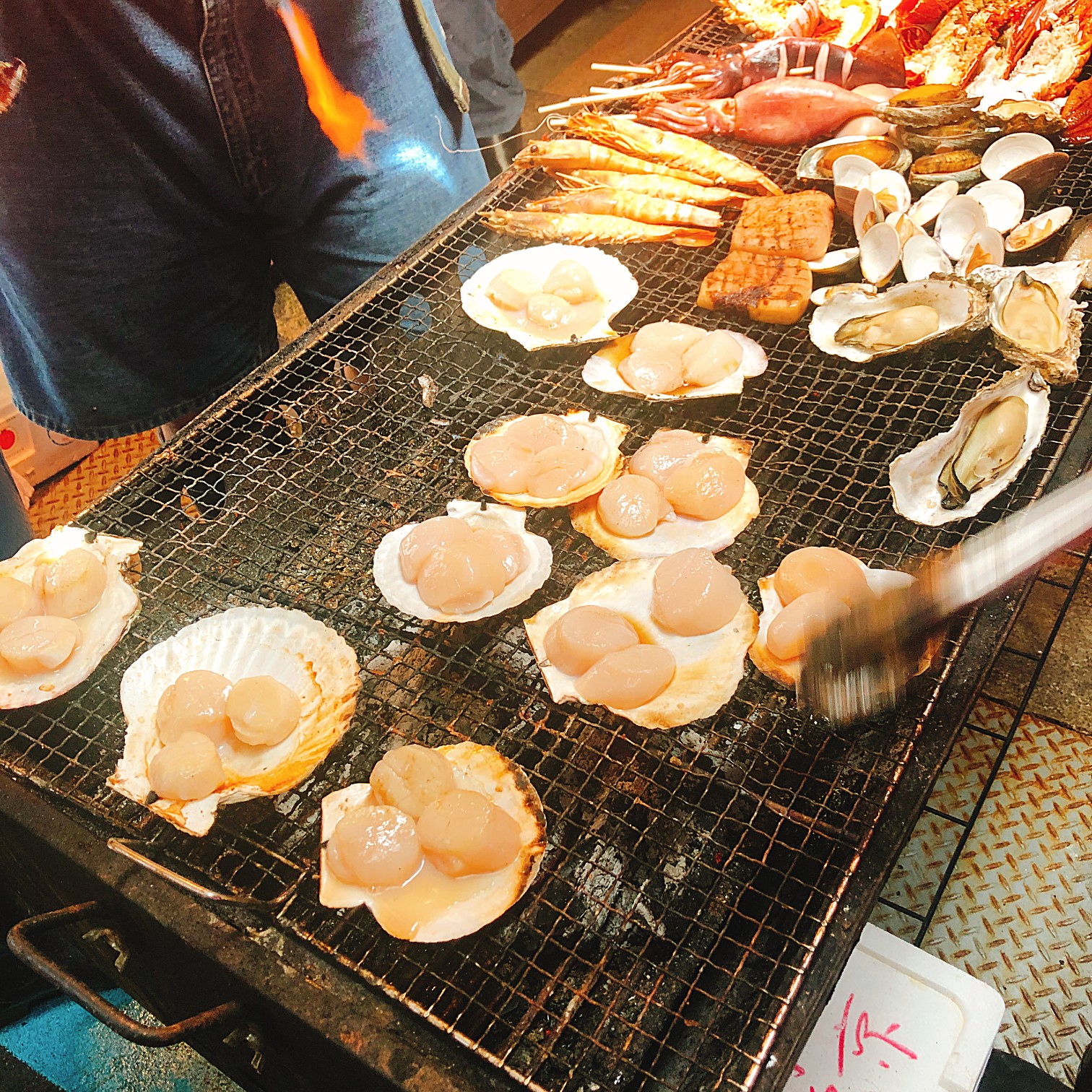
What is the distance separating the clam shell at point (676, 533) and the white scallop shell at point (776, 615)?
214 millimetres

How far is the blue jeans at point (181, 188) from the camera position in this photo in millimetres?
2752

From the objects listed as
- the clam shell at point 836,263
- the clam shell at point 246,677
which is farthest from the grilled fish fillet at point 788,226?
the clam shell at point 246,677

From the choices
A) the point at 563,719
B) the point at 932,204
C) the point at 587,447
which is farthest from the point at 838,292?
the point at 563,719

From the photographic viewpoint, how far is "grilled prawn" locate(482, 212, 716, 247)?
3.63 meters

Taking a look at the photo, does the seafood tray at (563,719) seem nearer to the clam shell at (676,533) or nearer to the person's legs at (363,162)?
the clam shell at (676,533)

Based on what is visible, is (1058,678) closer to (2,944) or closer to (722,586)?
(722,586)

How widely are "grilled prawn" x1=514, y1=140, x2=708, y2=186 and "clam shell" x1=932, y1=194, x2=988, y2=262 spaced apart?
122 cm

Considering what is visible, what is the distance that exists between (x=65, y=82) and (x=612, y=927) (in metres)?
2.93

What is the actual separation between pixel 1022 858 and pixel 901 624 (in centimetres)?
149

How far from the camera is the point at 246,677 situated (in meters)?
2.29

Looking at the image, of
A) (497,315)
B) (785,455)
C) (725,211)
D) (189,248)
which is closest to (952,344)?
(785,455)

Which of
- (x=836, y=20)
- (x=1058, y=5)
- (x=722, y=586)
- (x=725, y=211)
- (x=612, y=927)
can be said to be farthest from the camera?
(x=836, y=20)

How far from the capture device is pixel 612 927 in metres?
1.95

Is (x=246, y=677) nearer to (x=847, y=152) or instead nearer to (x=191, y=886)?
(x=191, y=886)
